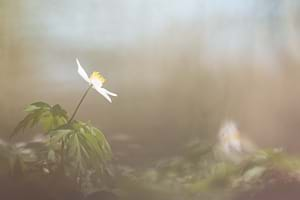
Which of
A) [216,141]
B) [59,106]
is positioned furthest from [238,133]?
[59,106]

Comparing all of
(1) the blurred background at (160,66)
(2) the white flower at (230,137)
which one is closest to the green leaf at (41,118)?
(1) the blurred background at (160,66)

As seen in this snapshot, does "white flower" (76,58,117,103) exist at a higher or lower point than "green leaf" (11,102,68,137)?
higher

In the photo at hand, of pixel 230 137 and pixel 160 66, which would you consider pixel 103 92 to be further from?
pixel 230 137

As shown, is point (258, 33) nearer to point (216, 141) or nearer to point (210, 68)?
point (210, 68)

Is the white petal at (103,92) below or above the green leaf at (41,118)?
above

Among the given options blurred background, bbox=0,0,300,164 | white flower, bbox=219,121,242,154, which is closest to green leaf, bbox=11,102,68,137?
blurred background, bbox=0,0,300,164

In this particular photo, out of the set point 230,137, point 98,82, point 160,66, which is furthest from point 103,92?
point 230,137

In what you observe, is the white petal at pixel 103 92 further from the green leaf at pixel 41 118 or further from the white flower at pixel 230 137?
the white flower at pixel 230 137

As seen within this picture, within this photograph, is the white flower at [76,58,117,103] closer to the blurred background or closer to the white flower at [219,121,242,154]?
the blurred background
